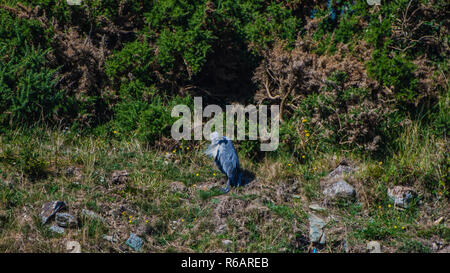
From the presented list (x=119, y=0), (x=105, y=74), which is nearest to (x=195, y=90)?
(x=105, y=74)

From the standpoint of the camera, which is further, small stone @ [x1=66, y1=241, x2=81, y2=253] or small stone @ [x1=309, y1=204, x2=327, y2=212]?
small stone @ [x1=309, y1=204, x2=327, y2=212]

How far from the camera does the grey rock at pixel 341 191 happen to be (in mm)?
4926

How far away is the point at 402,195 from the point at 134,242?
9.59 ft

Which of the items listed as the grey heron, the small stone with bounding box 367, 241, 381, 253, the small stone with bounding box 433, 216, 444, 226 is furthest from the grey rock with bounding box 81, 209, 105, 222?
the small stone with bounding box 433, 216, 444, 226

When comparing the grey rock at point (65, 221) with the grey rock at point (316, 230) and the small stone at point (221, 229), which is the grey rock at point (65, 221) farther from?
the grey rock at point (316, 230)

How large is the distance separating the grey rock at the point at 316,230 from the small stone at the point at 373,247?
431 millimetres

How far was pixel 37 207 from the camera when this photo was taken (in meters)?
4.38

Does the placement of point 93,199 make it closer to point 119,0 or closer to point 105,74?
point 105,74

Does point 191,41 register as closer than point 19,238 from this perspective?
No

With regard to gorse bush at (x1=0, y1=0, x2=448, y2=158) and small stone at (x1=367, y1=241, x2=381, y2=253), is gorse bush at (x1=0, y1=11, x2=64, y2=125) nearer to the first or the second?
gorse bush at (x1=0, y1=0, x2=448, y2=158)

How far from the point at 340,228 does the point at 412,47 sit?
316 centimetres

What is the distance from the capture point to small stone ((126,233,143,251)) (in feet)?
13.6

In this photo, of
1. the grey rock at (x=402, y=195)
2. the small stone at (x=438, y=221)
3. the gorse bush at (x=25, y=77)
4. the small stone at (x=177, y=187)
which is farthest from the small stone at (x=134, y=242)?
the small stone at (x=438, y=221)

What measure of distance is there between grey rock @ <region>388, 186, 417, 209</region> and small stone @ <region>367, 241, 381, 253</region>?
0.78 metres
